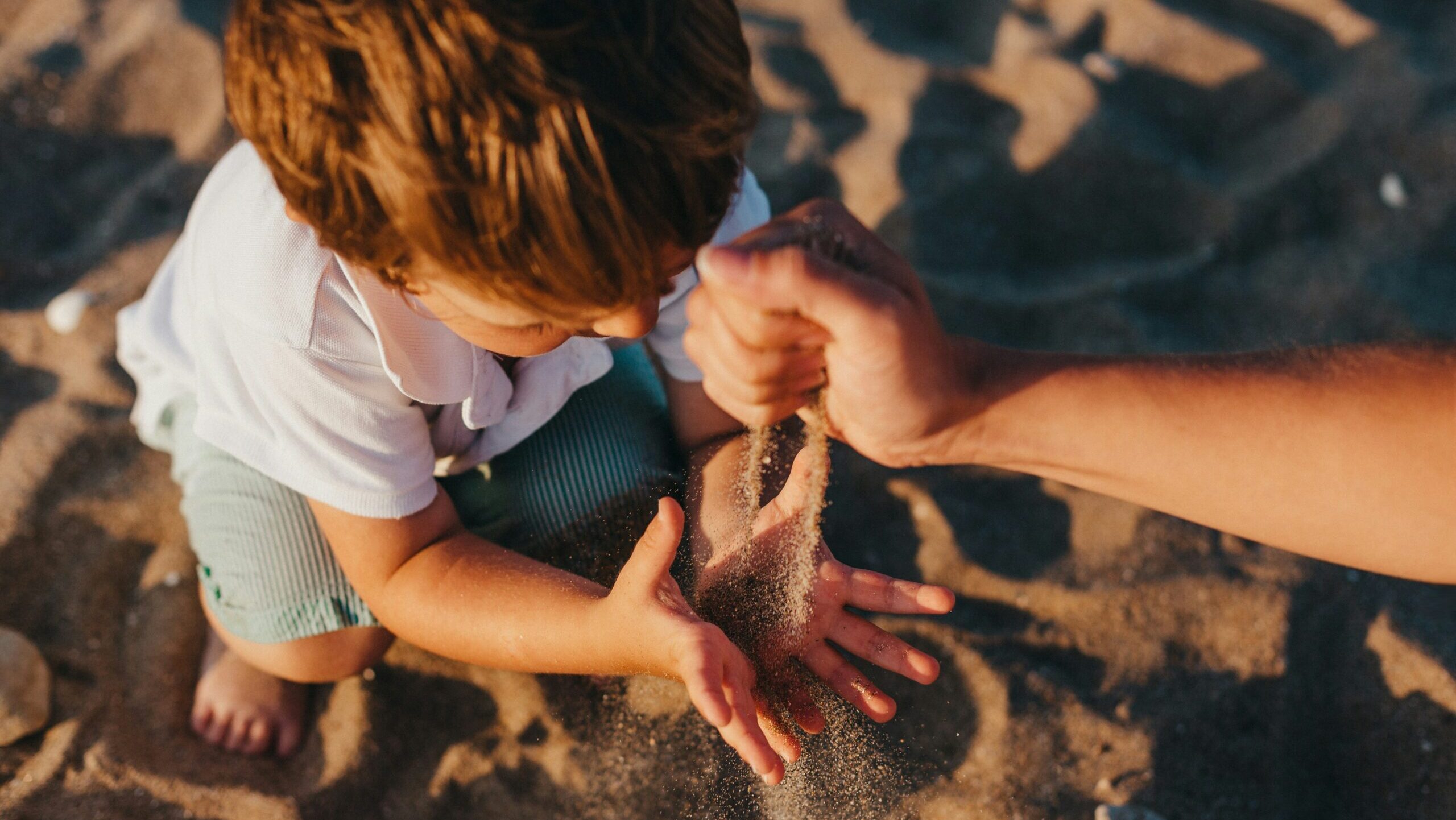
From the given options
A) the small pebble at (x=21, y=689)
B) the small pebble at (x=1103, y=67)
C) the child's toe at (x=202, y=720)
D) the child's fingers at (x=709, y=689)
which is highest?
the small pebble at (x=1103, y=67)

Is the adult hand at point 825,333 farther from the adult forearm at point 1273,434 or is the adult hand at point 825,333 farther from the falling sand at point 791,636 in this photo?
the falling sand at point 791,636

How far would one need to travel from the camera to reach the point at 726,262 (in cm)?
91

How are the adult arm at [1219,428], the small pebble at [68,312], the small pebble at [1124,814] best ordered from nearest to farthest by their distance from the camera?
the adult arm at [1219,428] < the small pebble at [1124,814] < the small pebble at [68,312]

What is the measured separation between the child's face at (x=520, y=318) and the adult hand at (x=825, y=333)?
71 mm

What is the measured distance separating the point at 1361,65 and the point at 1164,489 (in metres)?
1.86

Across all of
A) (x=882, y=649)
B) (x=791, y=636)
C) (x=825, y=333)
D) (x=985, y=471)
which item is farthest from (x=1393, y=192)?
(x=825, y=333)

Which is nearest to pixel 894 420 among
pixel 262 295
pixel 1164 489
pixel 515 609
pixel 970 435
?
pixel 970 435

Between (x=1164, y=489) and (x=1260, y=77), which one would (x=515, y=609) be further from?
(x=1260, y=77)

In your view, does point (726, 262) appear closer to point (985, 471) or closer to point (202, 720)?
point (985, 471)

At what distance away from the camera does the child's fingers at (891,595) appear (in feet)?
4.77

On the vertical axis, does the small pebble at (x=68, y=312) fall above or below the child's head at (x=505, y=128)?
Result: below

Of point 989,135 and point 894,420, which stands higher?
point 894,420

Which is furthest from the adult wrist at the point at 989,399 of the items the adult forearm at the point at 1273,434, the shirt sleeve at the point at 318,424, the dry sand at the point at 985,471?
the shirt sleeve at the point at 318,424

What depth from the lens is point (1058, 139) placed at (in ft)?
7.82
